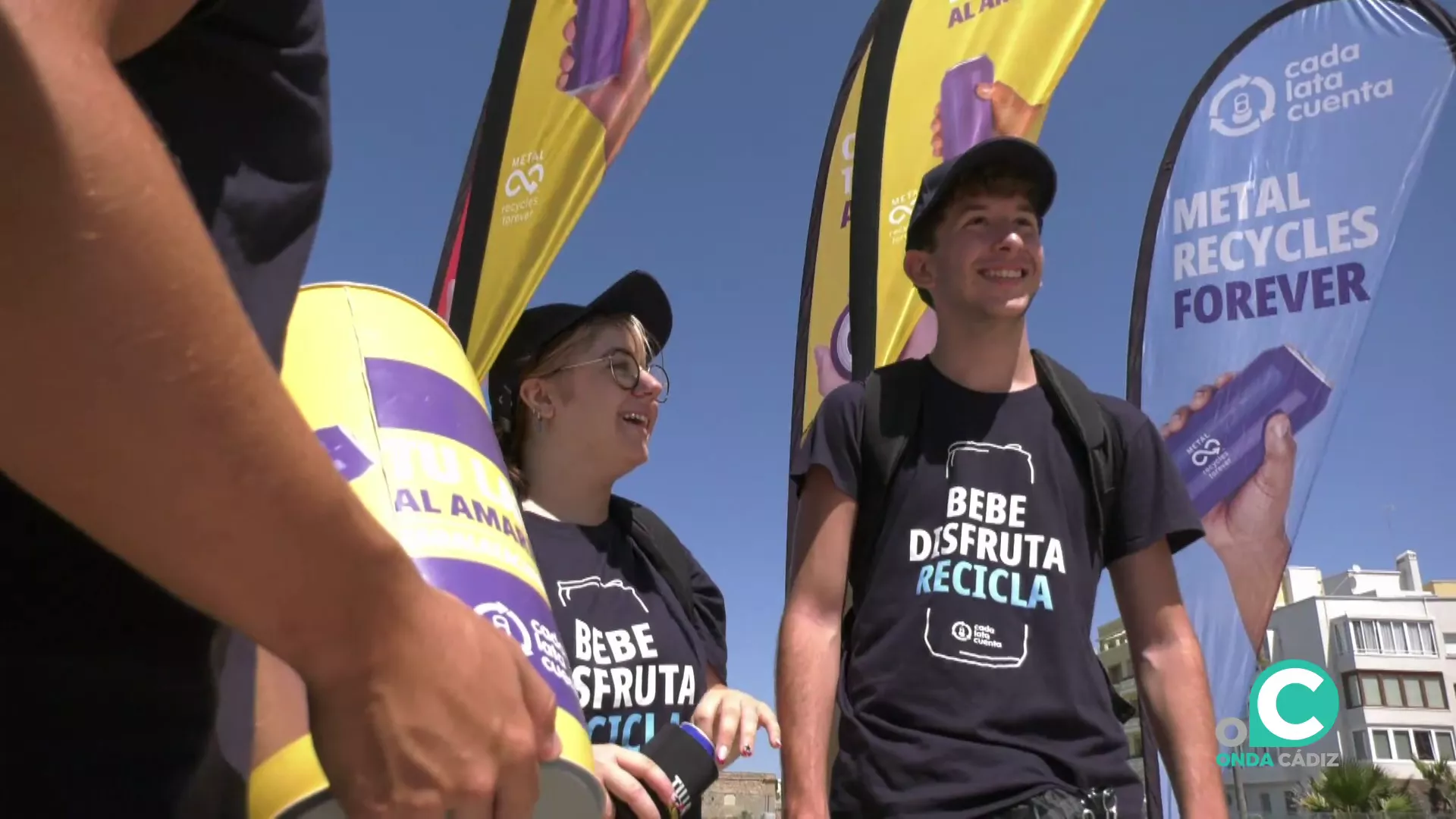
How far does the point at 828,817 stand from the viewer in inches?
80.7

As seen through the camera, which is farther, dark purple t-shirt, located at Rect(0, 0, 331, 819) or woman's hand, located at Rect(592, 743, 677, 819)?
woman's hand, located at Rect(592, 743, 677, 819)

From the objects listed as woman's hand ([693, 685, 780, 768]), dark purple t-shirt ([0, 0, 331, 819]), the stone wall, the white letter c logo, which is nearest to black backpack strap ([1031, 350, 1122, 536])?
woman's hand ([693, 685, 780, 768])

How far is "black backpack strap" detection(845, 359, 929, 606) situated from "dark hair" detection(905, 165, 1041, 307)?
369 mm

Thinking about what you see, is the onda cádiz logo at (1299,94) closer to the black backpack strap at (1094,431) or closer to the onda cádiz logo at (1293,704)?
the black backpack strap at (1094,431)

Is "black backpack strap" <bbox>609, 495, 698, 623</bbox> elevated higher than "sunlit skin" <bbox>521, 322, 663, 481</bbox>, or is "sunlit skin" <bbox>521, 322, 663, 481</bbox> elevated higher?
"sunlit skin" <bbox>521, 322, 663, 481</bbox>

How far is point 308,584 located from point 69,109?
248 mm

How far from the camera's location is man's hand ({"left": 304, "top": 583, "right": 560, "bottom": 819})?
0.57 m

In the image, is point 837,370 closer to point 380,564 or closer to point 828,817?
point 828,817

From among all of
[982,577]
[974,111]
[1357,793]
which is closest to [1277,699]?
[974,111]

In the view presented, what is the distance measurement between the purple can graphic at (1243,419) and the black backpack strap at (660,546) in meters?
4.87

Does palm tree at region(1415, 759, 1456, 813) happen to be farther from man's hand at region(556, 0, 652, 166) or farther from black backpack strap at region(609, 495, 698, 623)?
black backpack strap at region(609, 495, 698, 623)

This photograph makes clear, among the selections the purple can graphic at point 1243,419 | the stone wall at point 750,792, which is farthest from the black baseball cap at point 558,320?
the stone wall at point 750,792

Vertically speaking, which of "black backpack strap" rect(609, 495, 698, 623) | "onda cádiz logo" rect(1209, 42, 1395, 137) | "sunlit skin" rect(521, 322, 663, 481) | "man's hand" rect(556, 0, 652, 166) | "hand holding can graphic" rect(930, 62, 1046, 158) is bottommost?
"black backpack strap" rect(609, 495, 698, 623)

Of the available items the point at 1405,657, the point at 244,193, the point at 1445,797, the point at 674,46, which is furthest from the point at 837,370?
the point at 1405,657
